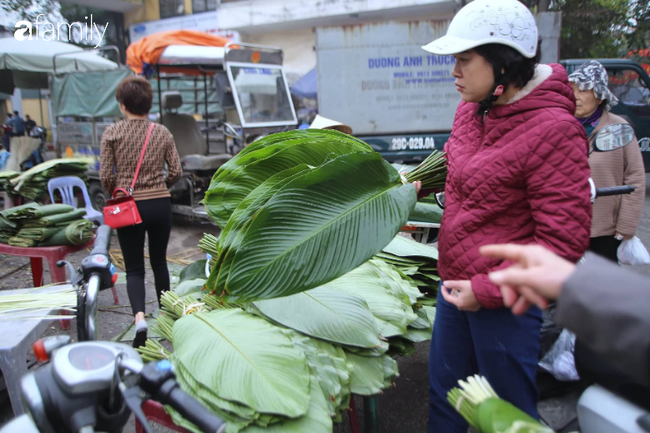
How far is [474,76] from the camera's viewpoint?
4.75 feet

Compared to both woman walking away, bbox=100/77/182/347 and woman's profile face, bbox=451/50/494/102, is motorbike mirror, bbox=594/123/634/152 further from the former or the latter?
woman walking away, bbox=100/77/182/347

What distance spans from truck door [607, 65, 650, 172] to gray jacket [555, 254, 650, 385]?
8.98 metres

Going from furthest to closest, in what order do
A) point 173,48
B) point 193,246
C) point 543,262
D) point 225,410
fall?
point 173,48 < point 193,246 < point 225,410 < point 543,262

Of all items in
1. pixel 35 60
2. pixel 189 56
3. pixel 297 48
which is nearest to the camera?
pixel 189 56

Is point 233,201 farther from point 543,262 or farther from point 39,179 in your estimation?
point 39,179

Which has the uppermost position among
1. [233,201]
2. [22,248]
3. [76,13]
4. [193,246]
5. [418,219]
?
[76,13]

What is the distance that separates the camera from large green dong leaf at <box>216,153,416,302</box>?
1455 mm

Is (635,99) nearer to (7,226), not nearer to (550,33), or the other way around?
(550,33)

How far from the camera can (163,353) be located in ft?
5.61

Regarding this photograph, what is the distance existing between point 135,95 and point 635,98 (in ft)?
29.2

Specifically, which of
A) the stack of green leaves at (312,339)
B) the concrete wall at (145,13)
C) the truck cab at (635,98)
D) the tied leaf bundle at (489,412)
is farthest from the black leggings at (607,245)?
the concrete wall at (145,13)

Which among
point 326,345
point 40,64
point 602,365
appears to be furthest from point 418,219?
point 40,64

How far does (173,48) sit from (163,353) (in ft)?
19.7

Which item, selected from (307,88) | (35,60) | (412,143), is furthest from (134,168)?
(307,88)
